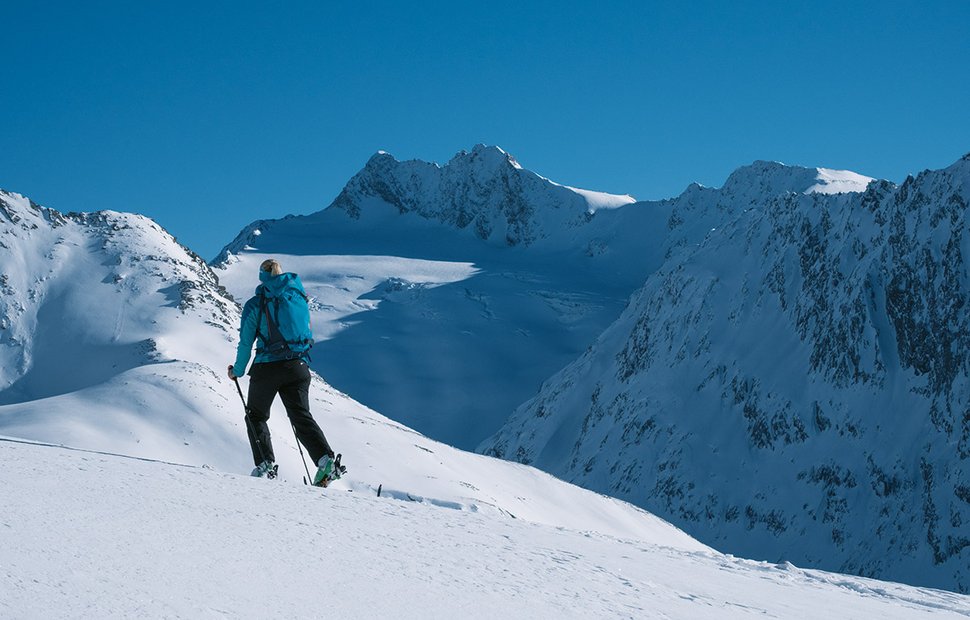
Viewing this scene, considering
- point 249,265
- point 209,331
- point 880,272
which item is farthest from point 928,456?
point 249,265

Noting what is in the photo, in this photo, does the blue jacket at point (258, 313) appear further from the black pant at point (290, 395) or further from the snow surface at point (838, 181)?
the snow surface at point (838, 181)

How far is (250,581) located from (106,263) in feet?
136

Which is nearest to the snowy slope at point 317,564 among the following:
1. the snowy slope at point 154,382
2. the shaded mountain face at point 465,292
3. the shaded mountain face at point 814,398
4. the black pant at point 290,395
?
the black pant at point 290,395

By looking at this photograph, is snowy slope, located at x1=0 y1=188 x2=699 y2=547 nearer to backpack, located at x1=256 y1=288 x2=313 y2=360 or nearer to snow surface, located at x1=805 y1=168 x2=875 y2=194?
backpack, located at x1=256 y1=288 x2=313 y2=360

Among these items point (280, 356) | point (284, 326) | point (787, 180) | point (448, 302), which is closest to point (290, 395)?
point (280, 356)

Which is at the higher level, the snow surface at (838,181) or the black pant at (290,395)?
the snow surface at (838,181)

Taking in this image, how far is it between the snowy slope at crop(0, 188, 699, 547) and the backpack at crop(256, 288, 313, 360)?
6.49m

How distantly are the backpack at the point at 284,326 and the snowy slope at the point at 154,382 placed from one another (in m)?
6.49

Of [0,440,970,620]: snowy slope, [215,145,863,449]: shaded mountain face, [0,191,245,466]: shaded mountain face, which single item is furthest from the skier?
[215,145,863,449]: shaded mountain face

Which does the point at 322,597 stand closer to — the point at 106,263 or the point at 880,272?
the point at 106,263

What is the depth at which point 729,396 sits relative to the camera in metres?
73.4

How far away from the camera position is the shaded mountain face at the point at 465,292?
105 meters

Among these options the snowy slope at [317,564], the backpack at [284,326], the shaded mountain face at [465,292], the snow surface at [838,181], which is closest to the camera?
the snowy slope at [317,564]

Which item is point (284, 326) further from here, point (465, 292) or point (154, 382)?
point (465, 292)
